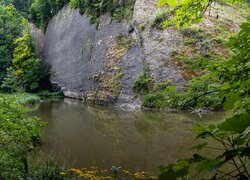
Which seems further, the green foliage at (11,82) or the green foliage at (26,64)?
the green foliage at (26,64)

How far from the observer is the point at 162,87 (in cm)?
1833

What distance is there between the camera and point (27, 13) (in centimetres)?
4481

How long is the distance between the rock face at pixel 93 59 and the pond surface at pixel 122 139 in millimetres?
5495

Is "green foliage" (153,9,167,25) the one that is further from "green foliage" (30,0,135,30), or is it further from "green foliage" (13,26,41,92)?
"green foliage" (13,26,41,92)

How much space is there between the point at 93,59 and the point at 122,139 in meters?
15.4

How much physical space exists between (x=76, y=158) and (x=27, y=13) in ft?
133

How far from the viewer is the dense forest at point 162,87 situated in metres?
1.08

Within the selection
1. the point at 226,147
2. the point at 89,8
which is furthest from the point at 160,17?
the point at 226,147

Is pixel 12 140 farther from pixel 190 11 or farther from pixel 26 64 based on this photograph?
pixel 26 64

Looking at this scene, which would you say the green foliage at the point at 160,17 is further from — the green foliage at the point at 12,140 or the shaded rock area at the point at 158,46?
the green foliage at the point at 12,140

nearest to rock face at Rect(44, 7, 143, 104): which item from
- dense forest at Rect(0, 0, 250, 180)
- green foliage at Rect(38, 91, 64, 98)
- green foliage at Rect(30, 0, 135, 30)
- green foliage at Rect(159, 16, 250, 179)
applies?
dense forest at Rect(0, 0, 250, 180)

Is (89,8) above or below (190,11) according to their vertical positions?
below

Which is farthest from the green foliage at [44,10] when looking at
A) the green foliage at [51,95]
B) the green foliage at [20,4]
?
the green foliage at [51,95]

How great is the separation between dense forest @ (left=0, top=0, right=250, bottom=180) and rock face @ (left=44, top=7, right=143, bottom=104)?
0.40 metres
